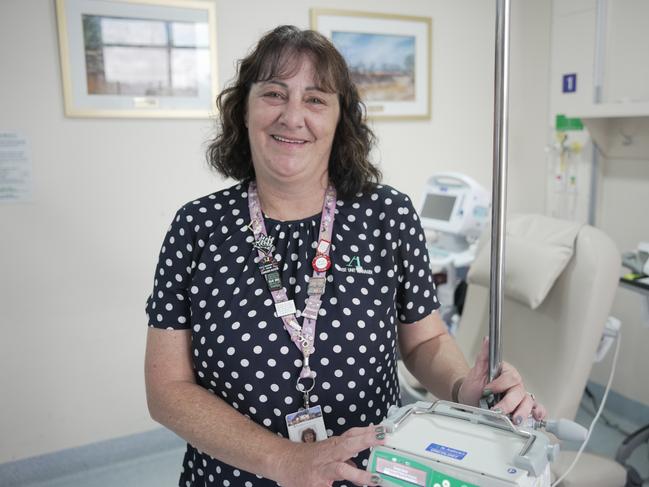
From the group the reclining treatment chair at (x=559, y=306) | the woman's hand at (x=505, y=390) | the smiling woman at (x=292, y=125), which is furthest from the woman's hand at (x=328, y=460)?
the reclining treatment chair at (x=559, y=306)

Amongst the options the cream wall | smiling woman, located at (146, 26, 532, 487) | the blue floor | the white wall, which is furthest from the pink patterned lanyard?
the white wall

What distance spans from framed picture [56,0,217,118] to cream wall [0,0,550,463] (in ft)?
0.19

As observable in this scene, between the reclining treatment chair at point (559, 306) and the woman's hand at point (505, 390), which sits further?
the reclining treatment chair at point (559, 306)

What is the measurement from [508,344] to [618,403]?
1252 millimetres

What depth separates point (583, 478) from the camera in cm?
170

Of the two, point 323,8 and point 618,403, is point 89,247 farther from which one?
point 618,403

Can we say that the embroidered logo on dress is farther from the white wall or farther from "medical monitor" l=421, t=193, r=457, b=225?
the white wall

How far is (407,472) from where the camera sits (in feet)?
2.39

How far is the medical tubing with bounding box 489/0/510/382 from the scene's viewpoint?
76cm

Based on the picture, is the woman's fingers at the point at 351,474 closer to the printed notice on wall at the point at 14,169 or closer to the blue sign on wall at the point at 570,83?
the printed notice on wall at the point at 14,169

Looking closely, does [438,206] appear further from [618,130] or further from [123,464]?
[123,464]

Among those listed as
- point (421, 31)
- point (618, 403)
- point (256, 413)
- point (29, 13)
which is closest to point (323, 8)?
point (421, 31)

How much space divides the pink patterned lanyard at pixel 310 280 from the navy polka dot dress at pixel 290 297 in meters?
0.01

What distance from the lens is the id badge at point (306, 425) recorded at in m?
1.06
